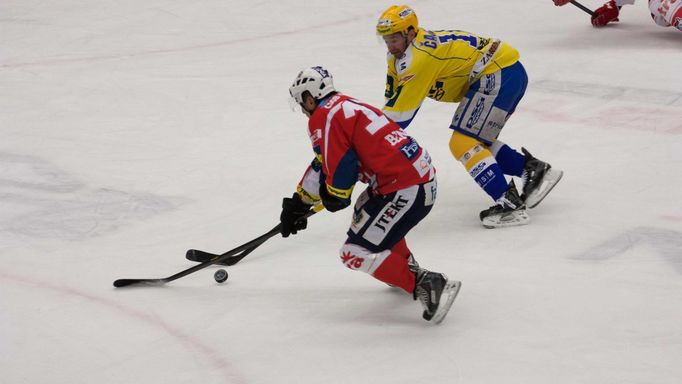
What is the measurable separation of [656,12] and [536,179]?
3.73 meters

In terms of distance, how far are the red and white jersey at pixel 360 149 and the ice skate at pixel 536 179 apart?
136 centimetres

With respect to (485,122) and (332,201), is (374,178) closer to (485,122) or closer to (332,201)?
(332,201)

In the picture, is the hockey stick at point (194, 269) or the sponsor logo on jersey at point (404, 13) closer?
the hockey stick at point (194, 269)

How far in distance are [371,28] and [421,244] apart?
453 cm

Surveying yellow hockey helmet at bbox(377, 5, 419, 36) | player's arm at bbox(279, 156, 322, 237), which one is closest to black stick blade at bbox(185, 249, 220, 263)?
player's arm at bbox(279, 156, 322, 237)

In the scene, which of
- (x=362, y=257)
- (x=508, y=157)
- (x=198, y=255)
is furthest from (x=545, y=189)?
(x=198, y=255)

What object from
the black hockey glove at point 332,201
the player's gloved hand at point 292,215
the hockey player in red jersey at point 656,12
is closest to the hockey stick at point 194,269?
the player's gloved hand at point 292,215

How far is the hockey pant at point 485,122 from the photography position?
486 cm

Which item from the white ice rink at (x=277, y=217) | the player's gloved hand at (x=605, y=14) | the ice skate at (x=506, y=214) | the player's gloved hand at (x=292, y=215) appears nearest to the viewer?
the white ice rink at (x=277, y=217)

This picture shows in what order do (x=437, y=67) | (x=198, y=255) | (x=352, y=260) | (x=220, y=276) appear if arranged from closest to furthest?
1. (x=352, y=260)
2. (x=220, y=276)
3. (x=198, y=255)
4. (x=437, y=67)

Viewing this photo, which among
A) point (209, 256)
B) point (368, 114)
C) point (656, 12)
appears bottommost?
point (656, 12)

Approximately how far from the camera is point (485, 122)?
16.2 ft

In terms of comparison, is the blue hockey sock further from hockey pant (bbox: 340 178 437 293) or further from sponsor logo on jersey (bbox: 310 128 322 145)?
sponsor logo on jersey (bbox: 310 128 322 145)

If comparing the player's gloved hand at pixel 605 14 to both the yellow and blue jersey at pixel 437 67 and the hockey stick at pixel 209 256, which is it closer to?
the yellow and blue jersey at pixel 437 67
